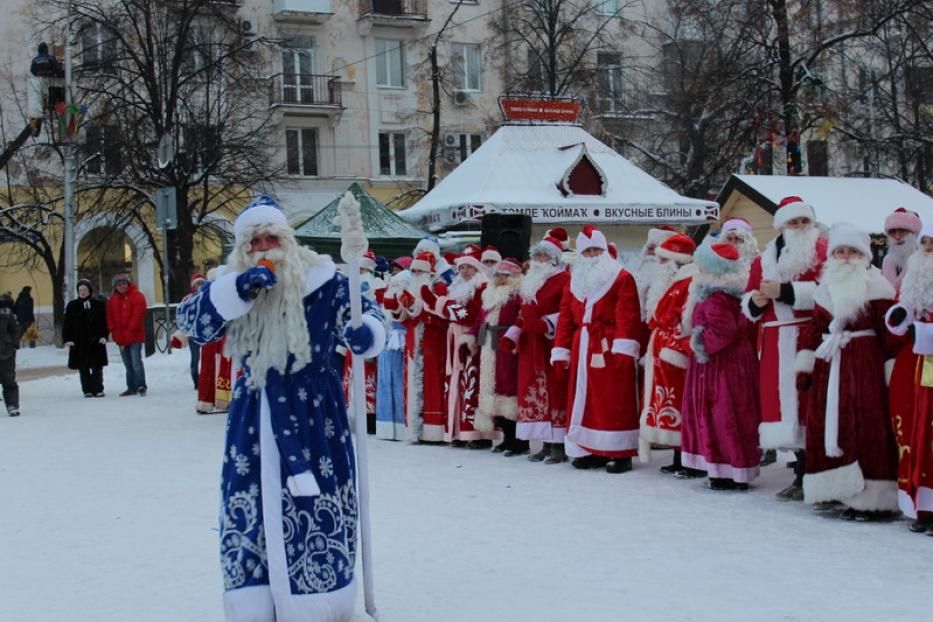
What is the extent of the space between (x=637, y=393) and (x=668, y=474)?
0.69 meters

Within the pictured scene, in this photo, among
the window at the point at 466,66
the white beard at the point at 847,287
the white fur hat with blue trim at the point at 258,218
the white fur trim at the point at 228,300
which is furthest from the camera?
the window at the point at 466,66

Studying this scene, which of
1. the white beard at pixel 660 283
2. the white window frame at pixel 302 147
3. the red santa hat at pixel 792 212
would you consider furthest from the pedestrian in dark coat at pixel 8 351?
the white window frame at pixel 302 147

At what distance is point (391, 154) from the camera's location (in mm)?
38375

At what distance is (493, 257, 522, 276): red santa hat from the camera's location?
10391 millimetres

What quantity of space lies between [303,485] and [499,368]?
573 centimetres

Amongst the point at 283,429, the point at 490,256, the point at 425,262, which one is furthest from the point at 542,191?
the point at 283,429

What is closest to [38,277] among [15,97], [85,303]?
[15,97]

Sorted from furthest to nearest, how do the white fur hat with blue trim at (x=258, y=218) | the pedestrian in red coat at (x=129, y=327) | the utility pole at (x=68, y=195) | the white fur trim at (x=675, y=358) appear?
the utility pole at (x=68, y=195), the pedestrian in red coat at (x=129, y=327), the white fur trim at (x=675, y=358), the white fur hat with blue trim at (x=258, y=218)

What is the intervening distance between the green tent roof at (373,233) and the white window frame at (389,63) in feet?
69.3

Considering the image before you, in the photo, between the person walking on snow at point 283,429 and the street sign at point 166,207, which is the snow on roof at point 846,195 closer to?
the street sign at point 166,207

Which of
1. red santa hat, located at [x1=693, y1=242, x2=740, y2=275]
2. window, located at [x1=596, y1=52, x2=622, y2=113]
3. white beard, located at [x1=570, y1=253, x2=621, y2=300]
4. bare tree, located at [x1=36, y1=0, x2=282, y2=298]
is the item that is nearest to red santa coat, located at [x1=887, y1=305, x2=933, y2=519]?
red santa hat, located at [x1=693, y1=242, x2=740, y2=275]

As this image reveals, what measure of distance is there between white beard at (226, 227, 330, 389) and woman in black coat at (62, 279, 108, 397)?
13.1 m

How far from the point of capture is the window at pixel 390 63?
38.3m

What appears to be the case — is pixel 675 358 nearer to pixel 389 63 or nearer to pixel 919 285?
pixel 919 285
